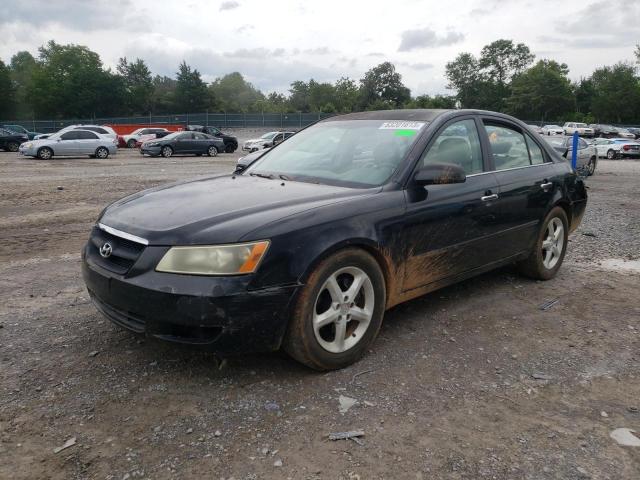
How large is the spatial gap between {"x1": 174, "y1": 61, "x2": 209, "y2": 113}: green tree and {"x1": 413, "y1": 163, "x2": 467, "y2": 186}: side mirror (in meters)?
86.2

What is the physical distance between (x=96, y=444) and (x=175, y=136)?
88.6 feet

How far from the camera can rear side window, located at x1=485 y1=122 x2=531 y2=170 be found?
4.53 meters

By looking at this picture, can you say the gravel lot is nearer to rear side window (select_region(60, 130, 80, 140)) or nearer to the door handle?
the door handle

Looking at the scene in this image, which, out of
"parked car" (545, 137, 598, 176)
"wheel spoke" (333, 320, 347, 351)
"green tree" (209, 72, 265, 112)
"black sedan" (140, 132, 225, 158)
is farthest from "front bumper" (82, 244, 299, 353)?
"green tree" (209, 72, 265, 112)

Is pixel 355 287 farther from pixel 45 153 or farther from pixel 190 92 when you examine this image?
pixel 190 92

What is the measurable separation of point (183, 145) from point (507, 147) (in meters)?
25.4

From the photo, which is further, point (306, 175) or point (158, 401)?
point (306, 175)

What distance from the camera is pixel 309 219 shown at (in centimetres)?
307

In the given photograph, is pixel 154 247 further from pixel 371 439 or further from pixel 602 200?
pixel 602 200

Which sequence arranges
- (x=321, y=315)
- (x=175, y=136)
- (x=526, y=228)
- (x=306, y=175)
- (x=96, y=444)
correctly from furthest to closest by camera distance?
(x=175, y=136), (x=526, y=228), (x=306, y=175), (x=321, y=315), (x=96, y=444)

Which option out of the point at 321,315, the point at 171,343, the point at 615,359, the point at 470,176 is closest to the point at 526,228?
the point at 470,176

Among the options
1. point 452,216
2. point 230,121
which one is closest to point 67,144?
point 452,216

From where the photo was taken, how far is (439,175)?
11.7ft

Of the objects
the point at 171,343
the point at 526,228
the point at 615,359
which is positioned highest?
the point at 526,228
